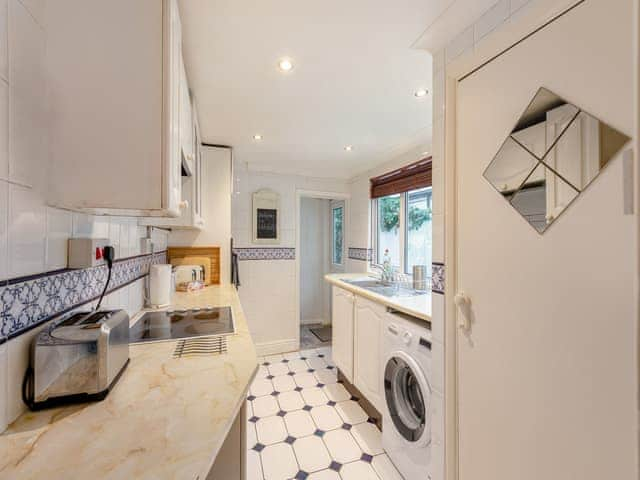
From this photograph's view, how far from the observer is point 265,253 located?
10.4ft

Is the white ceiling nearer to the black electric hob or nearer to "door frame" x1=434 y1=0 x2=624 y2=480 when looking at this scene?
"door frame" x1=434 y1=0 x2=624 y2=480

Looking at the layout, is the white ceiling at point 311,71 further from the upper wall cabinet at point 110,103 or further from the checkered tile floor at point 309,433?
the checkered tile floor at point 309,433

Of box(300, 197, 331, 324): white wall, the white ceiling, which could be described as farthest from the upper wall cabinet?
box(300, 197, 331, 324): white wall

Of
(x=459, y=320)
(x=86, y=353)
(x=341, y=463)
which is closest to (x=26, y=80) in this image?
(x=86, y=353)

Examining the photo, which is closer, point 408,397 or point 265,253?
point 408,397

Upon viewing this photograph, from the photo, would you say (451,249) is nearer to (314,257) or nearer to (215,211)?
(215,211)

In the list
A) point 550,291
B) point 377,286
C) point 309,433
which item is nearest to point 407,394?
point 309,433

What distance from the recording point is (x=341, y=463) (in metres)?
1.58

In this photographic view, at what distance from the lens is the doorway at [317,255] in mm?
4156

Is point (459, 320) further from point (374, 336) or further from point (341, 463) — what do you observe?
point (341, 463)

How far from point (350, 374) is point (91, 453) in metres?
1.95

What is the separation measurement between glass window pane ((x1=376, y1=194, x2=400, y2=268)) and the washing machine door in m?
1.32

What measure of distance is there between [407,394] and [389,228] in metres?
1.74

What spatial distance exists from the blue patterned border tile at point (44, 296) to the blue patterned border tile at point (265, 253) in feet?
6.40
